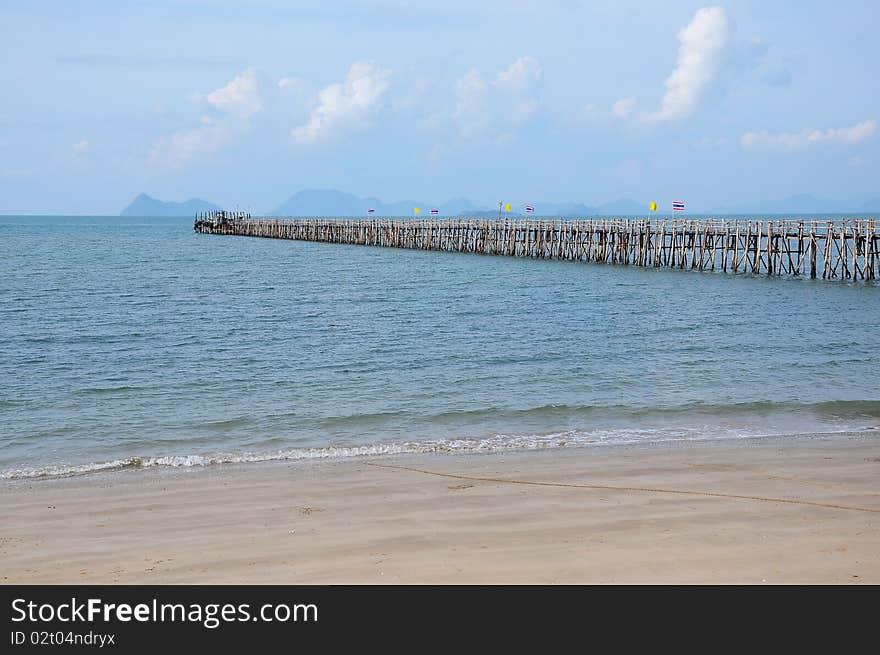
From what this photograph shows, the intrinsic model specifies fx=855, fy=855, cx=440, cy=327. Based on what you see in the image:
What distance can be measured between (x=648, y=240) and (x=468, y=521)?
41255mm

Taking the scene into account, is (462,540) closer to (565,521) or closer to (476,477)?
(565,521)

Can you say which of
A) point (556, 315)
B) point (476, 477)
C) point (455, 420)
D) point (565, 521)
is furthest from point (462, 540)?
point (556, 315)

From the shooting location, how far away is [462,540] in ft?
21.6

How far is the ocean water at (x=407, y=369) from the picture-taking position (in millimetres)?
11594

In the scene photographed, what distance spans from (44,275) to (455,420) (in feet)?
109

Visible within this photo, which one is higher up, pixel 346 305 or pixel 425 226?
pixel 425 226

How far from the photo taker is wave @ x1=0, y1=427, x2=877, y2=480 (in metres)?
9.97

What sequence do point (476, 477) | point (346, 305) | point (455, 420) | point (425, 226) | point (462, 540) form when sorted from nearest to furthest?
point (462, 540), point (476, 477), point (455, 420), point (346, 305), point (425, 226)

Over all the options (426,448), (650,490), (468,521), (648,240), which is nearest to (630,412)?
(426,448)

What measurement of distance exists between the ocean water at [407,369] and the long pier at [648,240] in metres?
4.85

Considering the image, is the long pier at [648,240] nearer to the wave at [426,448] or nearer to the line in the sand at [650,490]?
the wave at [426,448]

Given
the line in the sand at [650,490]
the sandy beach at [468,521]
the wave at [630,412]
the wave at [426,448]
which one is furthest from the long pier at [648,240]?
the line in the sand at [650,490]

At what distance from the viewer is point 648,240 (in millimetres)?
46375
